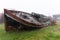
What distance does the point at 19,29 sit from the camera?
426 inches

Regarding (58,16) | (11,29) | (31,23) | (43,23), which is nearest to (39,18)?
(43,23)

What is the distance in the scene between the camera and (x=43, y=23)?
11.4 m

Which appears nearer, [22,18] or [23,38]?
[23,38]

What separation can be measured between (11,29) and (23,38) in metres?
1.96

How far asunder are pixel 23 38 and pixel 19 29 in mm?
1524

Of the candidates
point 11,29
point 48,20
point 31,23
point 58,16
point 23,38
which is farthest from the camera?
point 58,16

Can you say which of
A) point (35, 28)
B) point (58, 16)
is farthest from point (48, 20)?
point (58, 16)

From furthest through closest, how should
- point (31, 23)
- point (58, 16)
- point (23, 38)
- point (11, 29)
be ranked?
point (58, 16) → point (11, 29) → point (31, 23) → point (23, 38)

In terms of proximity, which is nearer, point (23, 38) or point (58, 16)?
point (23, 38)

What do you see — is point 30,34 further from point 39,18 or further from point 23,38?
point 39,18

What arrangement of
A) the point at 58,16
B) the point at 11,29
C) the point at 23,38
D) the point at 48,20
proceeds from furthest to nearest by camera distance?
the point at 58,16
the point at 48,20
the point at 11,29
the point at 23,38

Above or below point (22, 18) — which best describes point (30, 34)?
below

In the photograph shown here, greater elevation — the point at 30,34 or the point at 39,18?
the point at 39,18

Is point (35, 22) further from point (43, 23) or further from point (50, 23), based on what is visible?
point (50, 23)
